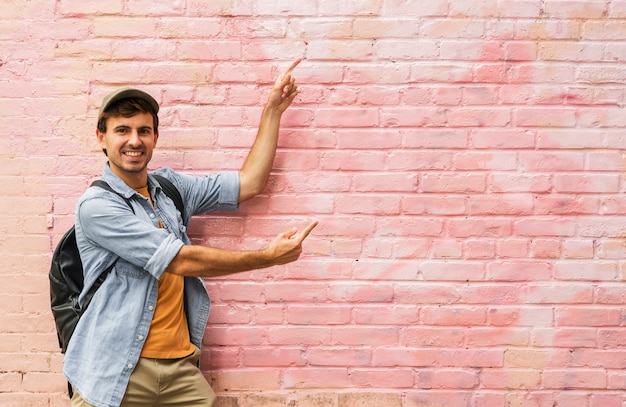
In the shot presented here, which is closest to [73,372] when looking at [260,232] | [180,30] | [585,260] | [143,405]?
[143,405]

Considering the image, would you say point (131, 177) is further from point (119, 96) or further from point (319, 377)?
point (319, 377)

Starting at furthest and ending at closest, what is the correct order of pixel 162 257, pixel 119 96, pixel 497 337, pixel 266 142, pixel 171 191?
pixel 497 337 < pixel 266 142 < pixel 171 191 < pixel 119 96 < pixel 162 257

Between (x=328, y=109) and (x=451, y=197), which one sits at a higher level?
(x=328, y=109)

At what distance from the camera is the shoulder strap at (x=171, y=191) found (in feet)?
10.0

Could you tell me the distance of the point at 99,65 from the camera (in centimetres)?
328

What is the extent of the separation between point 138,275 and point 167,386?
50 cm

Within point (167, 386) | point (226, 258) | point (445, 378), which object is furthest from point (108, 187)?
point (445, 378)

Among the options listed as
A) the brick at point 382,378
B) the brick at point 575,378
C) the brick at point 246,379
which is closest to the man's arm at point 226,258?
the brick at point 246,379

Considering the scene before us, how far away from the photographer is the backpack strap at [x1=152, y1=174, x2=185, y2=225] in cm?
306

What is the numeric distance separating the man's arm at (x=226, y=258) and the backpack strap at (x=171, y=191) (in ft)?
1.36

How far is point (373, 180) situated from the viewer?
330 cm

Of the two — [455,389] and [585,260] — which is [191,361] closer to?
[455,389]

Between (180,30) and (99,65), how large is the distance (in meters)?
0.43

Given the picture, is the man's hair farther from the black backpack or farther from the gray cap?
the black backpack
